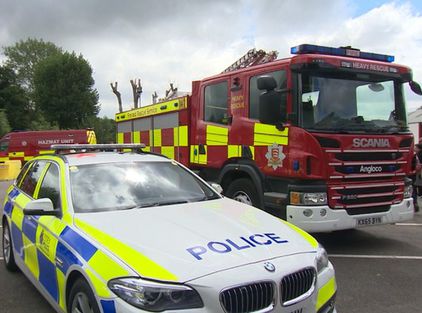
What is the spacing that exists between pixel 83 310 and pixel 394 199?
5.16 m

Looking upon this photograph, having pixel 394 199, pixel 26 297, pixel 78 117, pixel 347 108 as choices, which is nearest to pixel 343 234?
pixel 394 199

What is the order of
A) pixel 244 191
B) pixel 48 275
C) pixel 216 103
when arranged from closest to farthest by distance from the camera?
pixel 48 275
pixel 244 191
pixel 216 103

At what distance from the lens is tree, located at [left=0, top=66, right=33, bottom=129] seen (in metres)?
52.2

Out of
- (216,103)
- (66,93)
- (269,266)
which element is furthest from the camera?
(66,93)

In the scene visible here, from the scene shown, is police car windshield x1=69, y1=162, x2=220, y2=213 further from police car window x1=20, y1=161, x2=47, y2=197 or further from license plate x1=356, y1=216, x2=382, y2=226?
license plate x1=356, y1=216, x2=382, y2=226

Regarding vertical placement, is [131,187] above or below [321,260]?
above

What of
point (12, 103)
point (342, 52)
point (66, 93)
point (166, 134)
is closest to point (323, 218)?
point (342, 52)

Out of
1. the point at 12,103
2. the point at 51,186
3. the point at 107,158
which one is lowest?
the point at 51,186

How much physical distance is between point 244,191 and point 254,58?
3744 millimetres

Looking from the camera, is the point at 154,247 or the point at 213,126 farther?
the point at 213,126

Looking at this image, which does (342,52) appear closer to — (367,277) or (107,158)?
(367,277)

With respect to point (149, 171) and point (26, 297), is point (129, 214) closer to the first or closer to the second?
point (149, 171)

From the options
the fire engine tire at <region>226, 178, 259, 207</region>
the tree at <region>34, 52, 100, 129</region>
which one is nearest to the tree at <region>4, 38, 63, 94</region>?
the tree at <region>34, 52, 100, 129</region>

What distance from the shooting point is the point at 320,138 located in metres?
6.35
